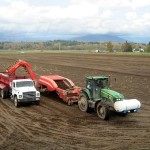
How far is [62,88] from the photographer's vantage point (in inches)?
950

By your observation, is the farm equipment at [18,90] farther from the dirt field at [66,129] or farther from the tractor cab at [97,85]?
the tractor cab at [97,85]

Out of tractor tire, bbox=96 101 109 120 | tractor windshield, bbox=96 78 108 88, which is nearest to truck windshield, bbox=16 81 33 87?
tractor windshield, bbox=96 78 108 88

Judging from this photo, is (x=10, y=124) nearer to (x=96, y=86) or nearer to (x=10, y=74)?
(x=96, y=86)

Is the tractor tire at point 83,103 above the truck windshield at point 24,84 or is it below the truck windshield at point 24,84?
below

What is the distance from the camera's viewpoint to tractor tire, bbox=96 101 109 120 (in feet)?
58.9

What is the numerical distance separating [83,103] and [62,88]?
4187mm

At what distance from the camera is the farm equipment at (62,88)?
22.2m

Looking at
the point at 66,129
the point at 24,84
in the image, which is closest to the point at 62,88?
the point at 24,84

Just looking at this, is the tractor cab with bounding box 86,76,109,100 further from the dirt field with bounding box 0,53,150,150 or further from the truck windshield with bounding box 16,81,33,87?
the truck windshield with bounding box 16,81,33,87

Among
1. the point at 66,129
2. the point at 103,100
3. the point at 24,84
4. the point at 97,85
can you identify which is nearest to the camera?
the point at 66,129

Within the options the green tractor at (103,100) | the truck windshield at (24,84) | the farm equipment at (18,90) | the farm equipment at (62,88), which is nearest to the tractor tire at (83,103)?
the green tractor at (103,100)

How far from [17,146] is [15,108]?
7903mm

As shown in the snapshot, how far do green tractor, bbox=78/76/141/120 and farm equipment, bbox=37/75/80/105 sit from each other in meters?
1.63

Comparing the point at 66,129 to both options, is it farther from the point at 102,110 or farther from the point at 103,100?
the point at 103,100
